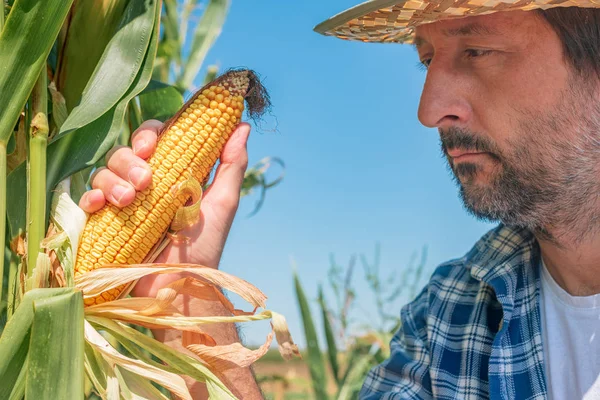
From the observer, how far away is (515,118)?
150 cm

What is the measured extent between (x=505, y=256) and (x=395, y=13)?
0.69 m

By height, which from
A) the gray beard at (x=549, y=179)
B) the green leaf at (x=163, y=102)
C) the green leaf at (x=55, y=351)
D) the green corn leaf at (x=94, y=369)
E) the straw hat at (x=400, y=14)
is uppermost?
the straw hat at (x=400, y=14)

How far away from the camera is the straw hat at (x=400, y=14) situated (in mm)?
1344

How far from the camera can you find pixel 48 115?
1157mm

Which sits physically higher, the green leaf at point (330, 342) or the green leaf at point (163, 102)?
the green leaf at point (163, 102)

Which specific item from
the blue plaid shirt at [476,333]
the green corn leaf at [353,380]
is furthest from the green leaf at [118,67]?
the green corn leaf at [353,380]

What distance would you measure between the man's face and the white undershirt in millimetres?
195

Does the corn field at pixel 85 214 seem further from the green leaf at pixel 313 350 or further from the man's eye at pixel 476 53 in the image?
the green leaf at pixel 313 350

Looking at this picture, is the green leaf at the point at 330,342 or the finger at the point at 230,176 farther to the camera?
the green leaf at the point at 330,342

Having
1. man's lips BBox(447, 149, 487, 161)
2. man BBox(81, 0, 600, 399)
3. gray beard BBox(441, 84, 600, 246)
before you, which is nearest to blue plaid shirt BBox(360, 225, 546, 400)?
man BBox(81, 0, 600, 399)

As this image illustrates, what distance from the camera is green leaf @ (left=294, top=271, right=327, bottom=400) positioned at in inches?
107

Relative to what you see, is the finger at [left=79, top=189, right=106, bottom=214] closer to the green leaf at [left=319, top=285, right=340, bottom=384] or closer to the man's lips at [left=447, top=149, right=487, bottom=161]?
the man's lips at [left=447, top=149, right=487, bottom=161]

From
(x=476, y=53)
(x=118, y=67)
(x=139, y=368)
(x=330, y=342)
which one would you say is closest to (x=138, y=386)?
(x=139, y=368)

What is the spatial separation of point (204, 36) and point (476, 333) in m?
1.40
